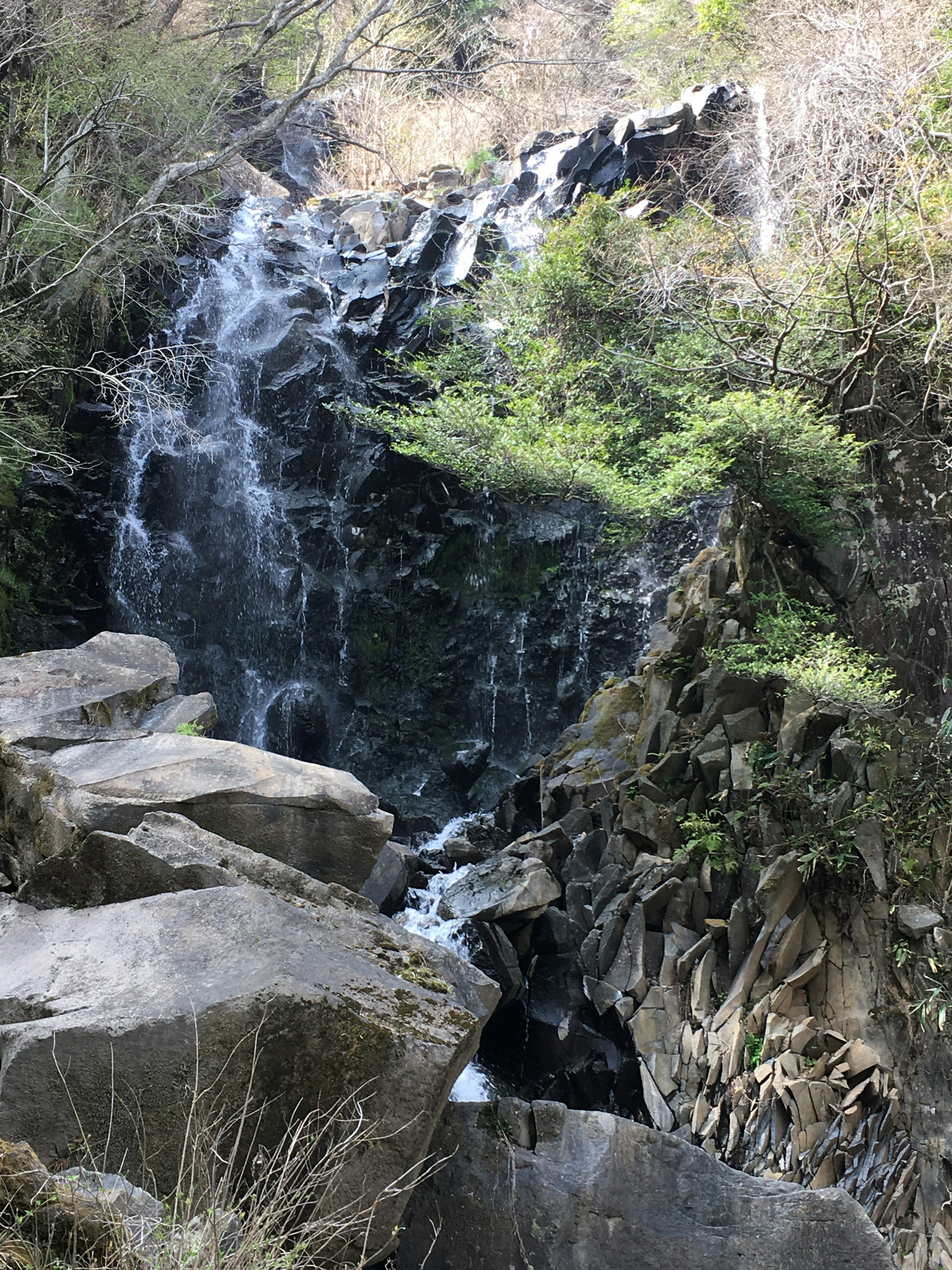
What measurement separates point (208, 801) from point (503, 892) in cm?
437

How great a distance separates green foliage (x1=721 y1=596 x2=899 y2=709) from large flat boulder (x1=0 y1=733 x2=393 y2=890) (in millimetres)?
3746

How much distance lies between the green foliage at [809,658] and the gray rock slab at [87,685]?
Answer: 15.0 ft

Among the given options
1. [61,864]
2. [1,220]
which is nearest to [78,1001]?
[61,864]

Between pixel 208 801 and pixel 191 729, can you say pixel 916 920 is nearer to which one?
pixel 208 801

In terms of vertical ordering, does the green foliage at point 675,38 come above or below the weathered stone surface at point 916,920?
above

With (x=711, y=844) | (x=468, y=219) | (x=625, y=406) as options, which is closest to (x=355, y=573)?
(x=625, y=406)

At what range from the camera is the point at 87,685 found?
6.03 metres

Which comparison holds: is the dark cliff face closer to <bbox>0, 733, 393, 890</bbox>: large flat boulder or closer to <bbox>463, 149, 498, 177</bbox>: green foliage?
<bbox>463, 149, 498, 177</bbox>: green foliage

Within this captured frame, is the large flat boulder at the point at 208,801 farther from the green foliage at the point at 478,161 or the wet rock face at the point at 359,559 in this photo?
the green foliage at the point at 478,161

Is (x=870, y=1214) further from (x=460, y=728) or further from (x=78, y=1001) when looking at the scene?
(x=460, y=728)

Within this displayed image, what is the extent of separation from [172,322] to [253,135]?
9.68 ft

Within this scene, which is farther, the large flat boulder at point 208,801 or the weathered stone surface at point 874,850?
the weathered stone surface at point 874,850

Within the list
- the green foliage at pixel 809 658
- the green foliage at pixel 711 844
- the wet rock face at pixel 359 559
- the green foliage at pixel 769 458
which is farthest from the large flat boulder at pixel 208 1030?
the wet rock face at pixel 359 559

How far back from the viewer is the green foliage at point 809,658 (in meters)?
7.13
